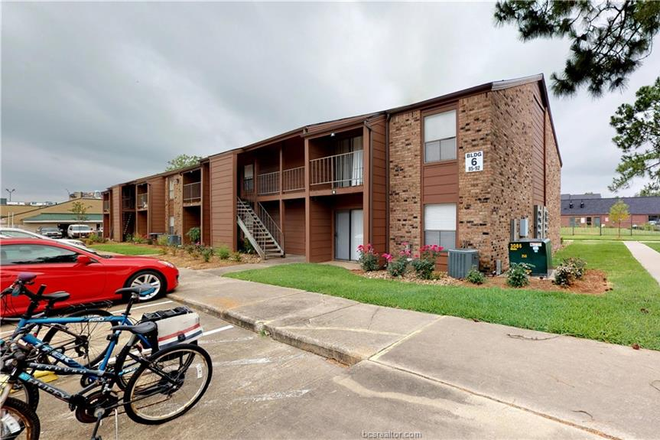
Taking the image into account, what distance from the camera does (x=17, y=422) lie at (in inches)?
82.0

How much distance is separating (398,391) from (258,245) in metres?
11.8

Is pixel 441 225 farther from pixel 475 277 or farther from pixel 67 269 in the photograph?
pixel 67 269

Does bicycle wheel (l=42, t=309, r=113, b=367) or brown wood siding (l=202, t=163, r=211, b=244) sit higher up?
brown wood siding (l=202, t=163, r=211, b=244)

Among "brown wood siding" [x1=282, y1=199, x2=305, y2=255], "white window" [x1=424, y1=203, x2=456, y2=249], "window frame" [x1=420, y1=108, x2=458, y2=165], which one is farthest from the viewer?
"brown wood siding" [x1=282, y1=199, x2=305, y2=255]

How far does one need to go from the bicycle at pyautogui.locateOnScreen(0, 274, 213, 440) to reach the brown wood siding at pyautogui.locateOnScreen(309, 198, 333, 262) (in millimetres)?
9381

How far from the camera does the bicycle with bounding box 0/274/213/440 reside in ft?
7.03

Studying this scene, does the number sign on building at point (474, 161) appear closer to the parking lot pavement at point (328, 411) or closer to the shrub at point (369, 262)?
the shrub at point (369, 262)

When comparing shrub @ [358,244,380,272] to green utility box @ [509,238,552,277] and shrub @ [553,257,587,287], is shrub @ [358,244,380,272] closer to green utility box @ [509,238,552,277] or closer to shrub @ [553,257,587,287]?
green utility box @ [509,238,552,277]

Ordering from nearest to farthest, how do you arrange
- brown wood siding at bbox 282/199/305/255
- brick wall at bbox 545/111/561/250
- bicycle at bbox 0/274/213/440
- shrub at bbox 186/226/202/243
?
1. bicycle at bbox 0/274/213/440
2. brown wood siding at bbox 282/199/305/255
3. brick wall at bbox 545/111/561/250
4. shrub at bbox 186/226/202/243

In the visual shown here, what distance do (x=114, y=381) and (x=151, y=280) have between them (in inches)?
201

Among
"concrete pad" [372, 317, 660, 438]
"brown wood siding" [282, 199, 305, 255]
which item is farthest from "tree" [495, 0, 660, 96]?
"brown wood siding" [282, 199, 305, 255]

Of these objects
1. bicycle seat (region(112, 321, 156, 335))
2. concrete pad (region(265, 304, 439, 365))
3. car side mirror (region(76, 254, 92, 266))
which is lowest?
concrete pad (region(265, 304, 439, 365))

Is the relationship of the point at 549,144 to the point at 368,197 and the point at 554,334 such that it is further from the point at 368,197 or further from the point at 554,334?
the point at 554,334

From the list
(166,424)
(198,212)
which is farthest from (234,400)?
(198,212)
